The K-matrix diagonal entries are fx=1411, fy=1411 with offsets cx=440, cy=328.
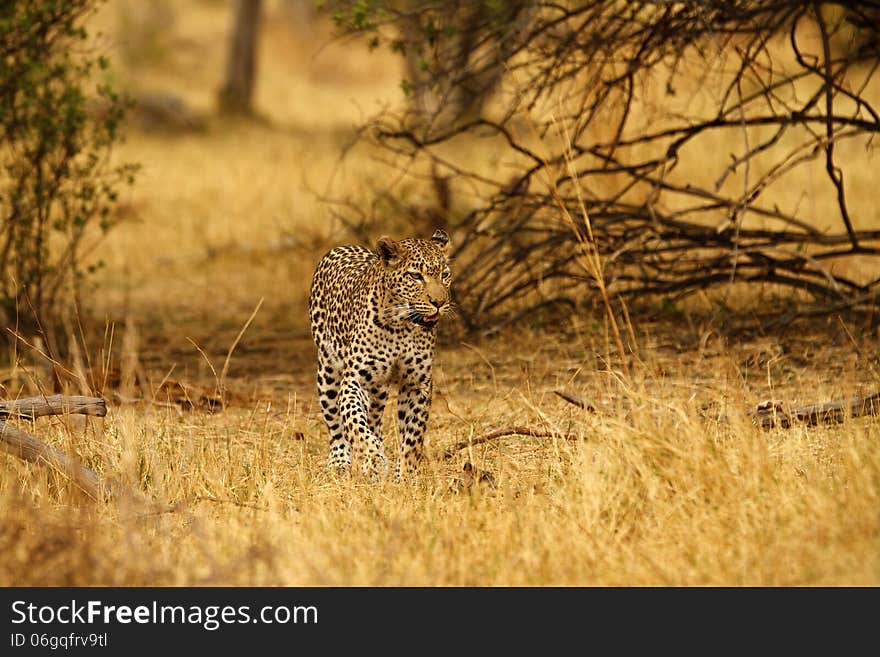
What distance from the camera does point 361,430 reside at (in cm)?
666

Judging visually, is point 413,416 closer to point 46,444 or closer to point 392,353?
point 392,353

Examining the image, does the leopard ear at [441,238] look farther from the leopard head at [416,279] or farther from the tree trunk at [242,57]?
the tree trunk at [242,57]

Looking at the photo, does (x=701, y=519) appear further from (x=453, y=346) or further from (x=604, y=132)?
(x=604, y=132)

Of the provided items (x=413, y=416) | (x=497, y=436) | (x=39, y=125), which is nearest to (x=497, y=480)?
(x=497, y=436)

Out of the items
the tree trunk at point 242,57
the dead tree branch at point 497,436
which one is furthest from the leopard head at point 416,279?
the tree trunk at point 242,57

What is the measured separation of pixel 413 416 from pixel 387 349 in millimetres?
343

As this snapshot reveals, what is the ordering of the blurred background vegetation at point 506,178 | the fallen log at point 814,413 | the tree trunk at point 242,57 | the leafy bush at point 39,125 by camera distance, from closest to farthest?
1. the fallen log at point 814,413
2. the blurred background vegetation at point 506,178
3. the leafy bush at point 39,125
4. the tree trunk at point 242,57

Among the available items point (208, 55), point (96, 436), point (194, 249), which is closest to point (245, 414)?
point (96, 436)

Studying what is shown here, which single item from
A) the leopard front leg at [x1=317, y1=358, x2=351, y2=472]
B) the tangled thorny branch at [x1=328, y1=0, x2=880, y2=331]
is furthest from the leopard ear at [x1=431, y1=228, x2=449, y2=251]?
the leopard front leg at [x1=317, y1=358, x2=351, y2=472]

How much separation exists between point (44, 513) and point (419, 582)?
168 centimetres

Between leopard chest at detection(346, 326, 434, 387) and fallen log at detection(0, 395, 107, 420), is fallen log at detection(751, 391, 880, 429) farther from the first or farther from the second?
fallen log at detection(0, 395, 107, 420)

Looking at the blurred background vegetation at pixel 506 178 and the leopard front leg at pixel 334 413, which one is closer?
the leopard front leg at pixel 334 413

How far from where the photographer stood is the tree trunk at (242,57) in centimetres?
2902

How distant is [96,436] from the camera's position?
6.75 meters
